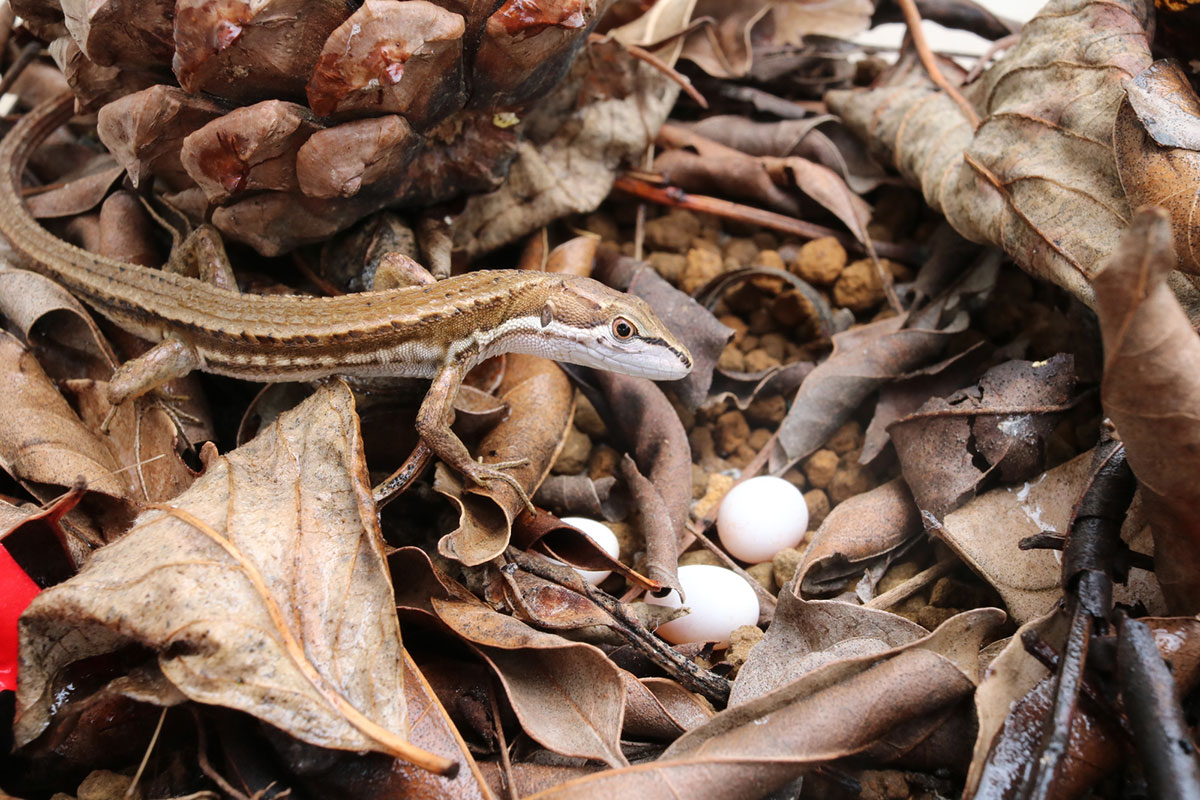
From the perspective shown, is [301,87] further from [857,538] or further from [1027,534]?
[1027,534]

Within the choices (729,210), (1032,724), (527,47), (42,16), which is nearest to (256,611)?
(1032,724)

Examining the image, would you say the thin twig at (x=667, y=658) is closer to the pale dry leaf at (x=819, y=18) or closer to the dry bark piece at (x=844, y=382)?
the dry bark piece at (x=844, y=382)

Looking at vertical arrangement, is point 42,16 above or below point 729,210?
above

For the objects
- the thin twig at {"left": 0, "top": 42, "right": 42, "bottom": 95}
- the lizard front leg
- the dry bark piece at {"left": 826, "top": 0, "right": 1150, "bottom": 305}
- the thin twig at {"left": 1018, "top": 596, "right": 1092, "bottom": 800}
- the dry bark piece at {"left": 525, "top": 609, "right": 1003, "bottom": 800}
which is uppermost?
the thin twig at {"left": 0, "top": 42, "right": 42, "bottom": 95}

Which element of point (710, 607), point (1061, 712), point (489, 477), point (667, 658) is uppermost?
point (1061, 712)

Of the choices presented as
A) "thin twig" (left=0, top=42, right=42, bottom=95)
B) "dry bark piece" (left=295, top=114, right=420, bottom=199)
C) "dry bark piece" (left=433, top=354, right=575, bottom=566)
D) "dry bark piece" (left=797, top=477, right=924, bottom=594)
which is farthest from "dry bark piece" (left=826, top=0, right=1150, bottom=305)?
"thin twig" (left=0, top=42, right=42, bottom=95)

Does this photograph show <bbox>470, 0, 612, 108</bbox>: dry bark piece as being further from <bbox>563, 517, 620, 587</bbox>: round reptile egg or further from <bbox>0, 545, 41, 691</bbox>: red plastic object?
<bbox>0, 545, 41, 691</bbox>: red plastic object
